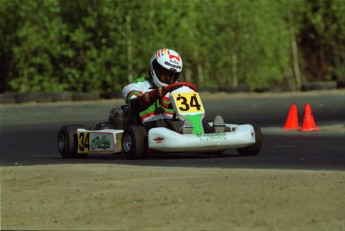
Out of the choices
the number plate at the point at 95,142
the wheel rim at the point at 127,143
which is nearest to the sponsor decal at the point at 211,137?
the wheel rim at the point at 127,143

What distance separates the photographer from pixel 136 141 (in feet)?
47.5

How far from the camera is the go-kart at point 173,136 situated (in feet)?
47.3

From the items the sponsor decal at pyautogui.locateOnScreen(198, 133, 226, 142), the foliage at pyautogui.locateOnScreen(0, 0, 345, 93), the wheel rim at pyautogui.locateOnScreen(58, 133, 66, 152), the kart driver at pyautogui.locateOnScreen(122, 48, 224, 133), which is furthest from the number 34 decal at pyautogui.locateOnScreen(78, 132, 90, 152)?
the foliage at pyautogui.locateOnScreen(0, 0, 345, 93)

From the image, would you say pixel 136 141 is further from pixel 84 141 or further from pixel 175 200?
pixel 175 200

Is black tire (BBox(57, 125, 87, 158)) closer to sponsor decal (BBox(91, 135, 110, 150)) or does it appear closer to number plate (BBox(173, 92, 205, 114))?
sponsor decal (BBox(91, 135, 110, 150))

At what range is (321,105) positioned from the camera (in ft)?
97.6

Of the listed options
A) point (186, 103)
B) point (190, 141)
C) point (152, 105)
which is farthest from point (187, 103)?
point (190, 141)

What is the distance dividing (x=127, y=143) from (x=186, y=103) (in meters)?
0.90

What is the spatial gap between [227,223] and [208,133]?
20.2 ft

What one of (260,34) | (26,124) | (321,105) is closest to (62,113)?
(26,124)

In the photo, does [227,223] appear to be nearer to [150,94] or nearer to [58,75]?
[150,94]

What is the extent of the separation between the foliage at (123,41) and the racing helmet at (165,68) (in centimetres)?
1850

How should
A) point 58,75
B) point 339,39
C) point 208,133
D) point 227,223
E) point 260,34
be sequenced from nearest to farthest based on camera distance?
point 227,223 < point 208,133 < point 58,75 < point 260,34 < point 339,39

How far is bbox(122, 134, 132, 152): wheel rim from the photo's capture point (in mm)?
14730
